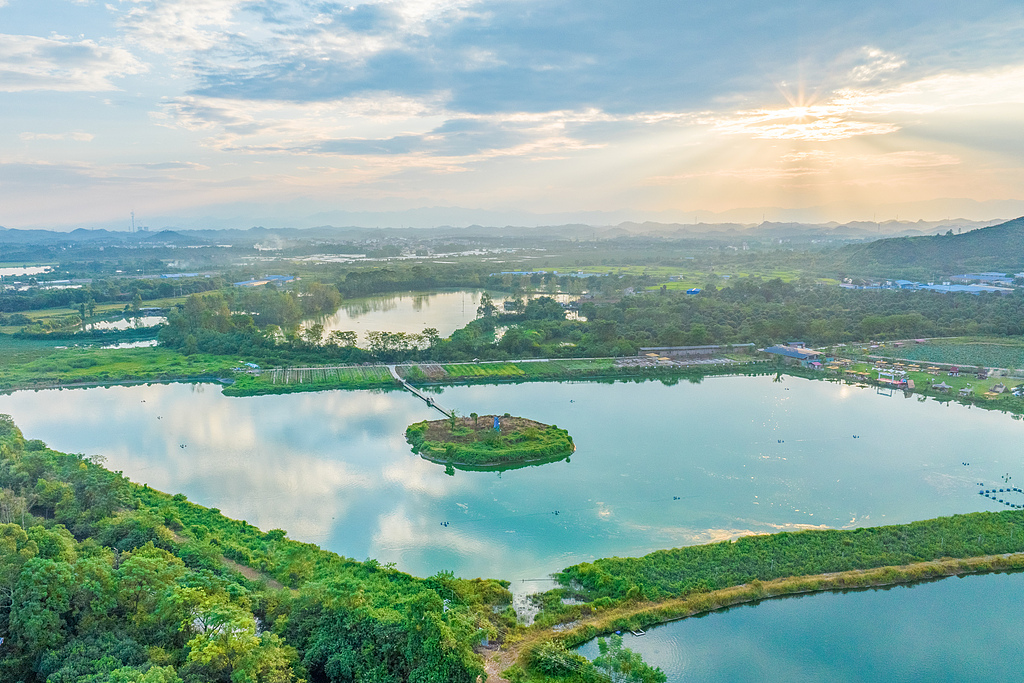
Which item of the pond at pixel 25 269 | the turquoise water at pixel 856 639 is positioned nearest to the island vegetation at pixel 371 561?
the turquoise water at pixel 856 639

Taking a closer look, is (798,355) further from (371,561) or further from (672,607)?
(371,561)

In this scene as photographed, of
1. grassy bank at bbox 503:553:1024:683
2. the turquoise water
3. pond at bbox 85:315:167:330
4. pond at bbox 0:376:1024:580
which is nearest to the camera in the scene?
grassy bank at bbox 503:553:1024:683

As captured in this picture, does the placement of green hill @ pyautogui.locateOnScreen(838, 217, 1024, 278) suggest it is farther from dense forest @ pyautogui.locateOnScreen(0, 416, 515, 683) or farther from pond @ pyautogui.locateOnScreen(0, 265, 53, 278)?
pond @ pyautogui.locateOnScreen(0, 265, 53, 278)

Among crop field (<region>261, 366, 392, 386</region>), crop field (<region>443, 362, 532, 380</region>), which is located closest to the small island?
crop field (<region>443, 362, 532, 380</region>)

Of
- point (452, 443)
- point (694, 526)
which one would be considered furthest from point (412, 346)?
point (694, 526)

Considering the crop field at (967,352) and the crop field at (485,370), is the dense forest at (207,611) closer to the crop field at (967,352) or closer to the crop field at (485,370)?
the crop field at (485,370)
